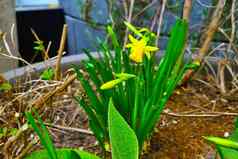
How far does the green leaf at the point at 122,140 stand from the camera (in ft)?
1.96

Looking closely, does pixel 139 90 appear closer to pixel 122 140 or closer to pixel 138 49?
pixel 138 49

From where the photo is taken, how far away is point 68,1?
217 cm

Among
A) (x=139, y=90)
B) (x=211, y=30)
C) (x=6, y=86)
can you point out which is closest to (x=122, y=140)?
(x=139, y=90)

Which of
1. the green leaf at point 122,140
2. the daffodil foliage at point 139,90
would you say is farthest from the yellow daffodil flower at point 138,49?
the green leaf at point 122,140

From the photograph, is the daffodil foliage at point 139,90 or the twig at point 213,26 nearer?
the daffodil foliage at point 139,90

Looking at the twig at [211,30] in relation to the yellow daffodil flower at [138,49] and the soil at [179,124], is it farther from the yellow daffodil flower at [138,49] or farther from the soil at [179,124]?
the yellow daffodil flower at [138,49]

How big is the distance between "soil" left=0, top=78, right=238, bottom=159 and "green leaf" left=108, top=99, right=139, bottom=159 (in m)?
0.31

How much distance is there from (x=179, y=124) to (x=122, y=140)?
470 millimetres

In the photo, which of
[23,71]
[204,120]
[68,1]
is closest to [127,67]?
[204,120]

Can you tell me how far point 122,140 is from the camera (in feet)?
2.01

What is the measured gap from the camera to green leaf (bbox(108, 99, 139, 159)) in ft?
1.96

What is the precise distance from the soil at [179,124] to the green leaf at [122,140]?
0.31 meters

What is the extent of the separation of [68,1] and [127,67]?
4.49ft

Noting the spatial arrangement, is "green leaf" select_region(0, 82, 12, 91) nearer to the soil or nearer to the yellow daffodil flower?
the soil
